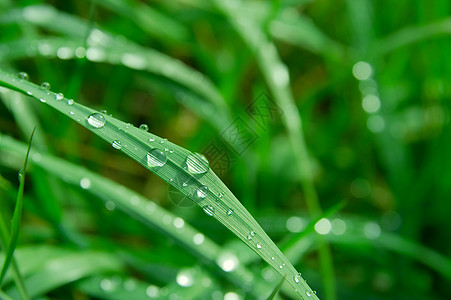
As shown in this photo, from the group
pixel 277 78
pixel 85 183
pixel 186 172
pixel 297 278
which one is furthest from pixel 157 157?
pixel 277 78

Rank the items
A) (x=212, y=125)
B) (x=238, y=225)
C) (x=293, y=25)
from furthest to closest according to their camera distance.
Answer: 1. (x=293, y=25)
2. (x=212, y=125)
3. (x=238, y=225)

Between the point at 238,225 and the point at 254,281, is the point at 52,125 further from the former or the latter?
the point at 238,225

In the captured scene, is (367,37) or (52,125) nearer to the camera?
(52,125)

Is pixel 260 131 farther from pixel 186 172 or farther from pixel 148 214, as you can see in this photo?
pixel 186 172

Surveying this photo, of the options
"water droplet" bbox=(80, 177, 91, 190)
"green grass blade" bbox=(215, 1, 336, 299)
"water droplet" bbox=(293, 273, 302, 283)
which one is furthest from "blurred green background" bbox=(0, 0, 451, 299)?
"water droplet" bbox=(293, 273, 302, 283)

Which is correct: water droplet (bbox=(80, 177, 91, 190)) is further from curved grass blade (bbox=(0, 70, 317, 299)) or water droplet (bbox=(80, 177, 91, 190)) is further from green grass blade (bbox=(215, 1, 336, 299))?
green grass blade (bbox=(215, 1, 336, 299))

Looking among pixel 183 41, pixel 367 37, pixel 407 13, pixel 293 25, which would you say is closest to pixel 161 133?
pixel 183 41

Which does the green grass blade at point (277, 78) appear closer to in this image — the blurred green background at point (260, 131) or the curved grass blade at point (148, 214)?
the blurred green background at point (260, 131)

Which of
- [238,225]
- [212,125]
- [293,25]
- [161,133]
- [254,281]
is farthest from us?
[161,133]
